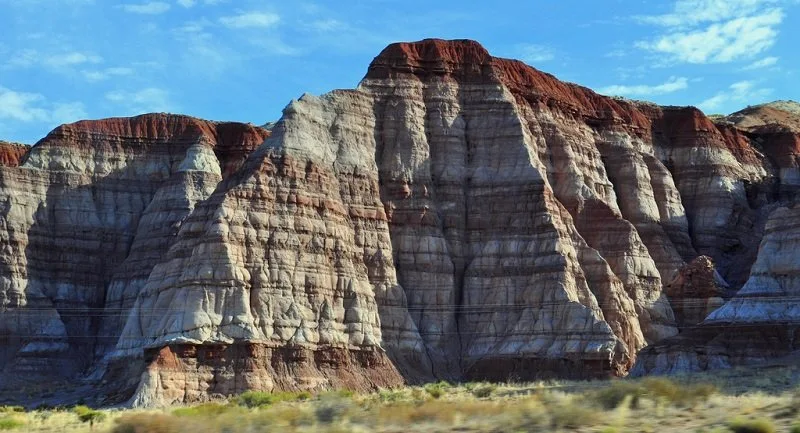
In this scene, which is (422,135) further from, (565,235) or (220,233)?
(220,233)

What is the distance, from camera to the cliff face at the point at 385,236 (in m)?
82.4

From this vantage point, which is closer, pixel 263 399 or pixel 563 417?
pixel 563 417

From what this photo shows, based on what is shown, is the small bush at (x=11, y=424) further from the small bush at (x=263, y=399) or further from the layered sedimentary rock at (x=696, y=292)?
the layered sedimentary rock at (x=696, y=292)

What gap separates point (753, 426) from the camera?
31312 mm

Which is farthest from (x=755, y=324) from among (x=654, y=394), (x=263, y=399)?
(x=654, y=394)

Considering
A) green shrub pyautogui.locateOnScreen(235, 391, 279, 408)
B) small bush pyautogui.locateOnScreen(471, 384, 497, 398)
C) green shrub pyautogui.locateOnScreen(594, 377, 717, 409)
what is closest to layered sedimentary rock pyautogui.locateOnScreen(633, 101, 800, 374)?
small bush pyautogui.locateOnScreen(471, 384, 497, 398)

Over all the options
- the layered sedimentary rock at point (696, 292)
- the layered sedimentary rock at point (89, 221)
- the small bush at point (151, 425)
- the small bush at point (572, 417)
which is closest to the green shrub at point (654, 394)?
the small bush at point (572, 417)

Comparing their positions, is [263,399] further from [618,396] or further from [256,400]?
[618,396]

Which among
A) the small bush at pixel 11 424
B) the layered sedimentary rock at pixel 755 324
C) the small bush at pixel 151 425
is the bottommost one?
the small bush at pixel 151 425

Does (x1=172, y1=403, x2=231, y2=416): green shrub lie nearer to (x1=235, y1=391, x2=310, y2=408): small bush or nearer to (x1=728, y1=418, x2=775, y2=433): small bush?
(x1=235, y1=391, x2=310, y2=408): small bush

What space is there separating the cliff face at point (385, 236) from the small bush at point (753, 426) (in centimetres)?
4635

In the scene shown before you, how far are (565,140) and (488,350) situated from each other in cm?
2121

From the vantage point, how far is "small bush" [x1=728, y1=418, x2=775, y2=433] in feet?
102

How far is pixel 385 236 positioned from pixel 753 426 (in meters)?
60.6
